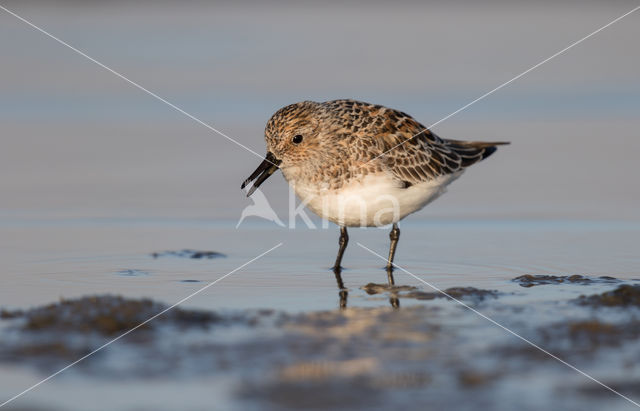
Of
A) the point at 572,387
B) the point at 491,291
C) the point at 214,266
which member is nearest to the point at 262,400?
the point at 572,387

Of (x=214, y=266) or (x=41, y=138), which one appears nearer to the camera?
(x=214, y=266)

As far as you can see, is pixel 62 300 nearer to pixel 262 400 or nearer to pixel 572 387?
pixel 262 400

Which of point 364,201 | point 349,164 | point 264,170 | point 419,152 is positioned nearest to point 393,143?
point 419,152

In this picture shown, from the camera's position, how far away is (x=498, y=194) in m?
10.8

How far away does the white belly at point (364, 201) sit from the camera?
8047 millimetres

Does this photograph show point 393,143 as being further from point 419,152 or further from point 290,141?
point 290,141

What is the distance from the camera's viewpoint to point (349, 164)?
8.22m

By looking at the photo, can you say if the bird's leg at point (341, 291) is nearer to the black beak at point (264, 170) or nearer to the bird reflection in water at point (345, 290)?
the bird reflection in water at point (345, 290)

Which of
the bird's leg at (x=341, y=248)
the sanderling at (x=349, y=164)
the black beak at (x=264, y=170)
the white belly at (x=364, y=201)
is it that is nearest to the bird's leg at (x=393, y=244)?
the sanderling at (x=349, y=164)

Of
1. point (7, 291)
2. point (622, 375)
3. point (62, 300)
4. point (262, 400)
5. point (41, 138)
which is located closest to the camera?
point (262, 400)

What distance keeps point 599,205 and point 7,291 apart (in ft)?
20.4

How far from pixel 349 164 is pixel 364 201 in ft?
1.27

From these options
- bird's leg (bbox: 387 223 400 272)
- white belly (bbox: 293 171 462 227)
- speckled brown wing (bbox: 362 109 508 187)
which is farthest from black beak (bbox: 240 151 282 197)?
bird's leg (bbox: 387 223 400 272)

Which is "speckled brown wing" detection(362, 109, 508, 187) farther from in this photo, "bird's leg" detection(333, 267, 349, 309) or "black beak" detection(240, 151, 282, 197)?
"bird's leg" detection(333, 267, 349, 309)
